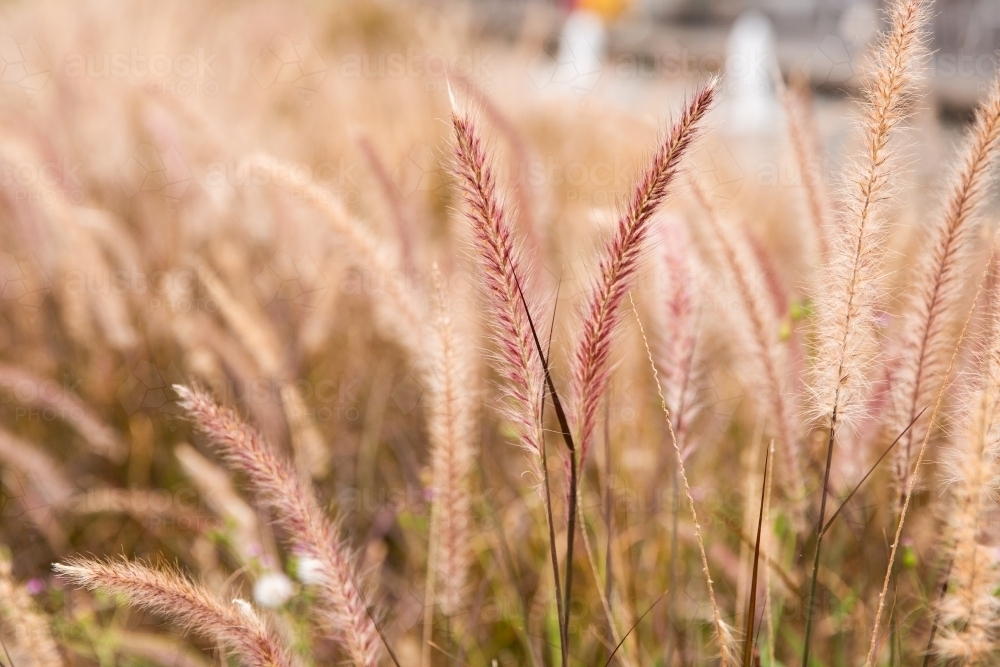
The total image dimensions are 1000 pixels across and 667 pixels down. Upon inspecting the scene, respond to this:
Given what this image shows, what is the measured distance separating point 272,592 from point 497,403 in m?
0.90

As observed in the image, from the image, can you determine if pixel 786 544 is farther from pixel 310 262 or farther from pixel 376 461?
pixel 310 262

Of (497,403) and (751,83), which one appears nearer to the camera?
(497,403)

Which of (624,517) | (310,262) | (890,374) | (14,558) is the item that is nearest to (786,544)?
(624,517)

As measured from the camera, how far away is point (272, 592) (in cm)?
146

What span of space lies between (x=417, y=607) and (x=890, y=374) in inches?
47.4

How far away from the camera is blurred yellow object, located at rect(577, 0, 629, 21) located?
11.0m

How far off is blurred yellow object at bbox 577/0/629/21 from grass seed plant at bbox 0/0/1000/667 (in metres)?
8.12

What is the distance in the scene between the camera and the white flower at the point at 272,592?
1.44 m
